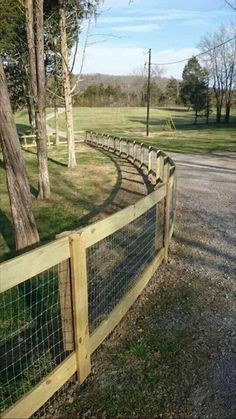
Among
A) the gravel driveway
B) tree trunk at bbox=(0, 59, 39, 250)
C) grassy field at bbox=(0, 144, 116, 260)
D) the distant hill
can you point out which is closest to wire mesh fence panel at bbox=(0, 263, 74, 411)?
the gravel driveway

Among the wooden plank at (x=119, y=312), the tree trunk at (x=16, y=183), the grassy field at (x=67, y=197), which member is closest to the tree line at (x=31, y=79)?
the tree trunk at (x=16, y=183)

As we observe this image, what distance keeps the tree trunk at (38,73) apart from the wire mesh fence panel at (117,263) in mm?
4697

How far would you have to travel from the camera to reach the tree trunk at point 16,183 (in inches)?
222

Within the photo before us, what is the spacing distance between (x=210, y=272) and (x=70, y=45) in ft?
53.5

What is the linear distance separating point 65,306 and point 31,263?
2.12 ft

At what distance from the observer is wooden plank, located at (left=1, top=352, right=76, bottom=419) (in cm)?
239

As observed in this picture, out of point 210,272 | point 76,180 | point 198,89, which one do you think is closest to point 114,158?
point 76,180

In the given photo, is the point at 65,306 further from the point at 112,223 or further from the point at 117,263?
the point at 117,263

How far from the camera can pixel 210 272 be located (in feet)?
16.9

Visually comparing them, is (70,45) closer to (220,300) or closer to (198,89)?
(220,300)

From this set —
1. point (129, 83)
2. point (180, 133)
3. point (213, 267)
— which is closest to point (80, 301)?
point (213, 267)

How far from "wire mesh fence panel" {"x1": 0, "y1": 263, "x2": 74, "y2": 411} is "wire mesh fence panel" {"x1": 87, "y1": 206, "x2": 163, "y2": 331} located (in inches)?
17.3

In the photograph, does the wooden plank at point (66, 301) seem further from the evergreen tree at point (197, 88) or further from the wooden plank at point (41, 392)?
the evergreen tree at point (197, 88)

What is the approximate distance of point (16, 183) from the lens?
6012 millimetres
